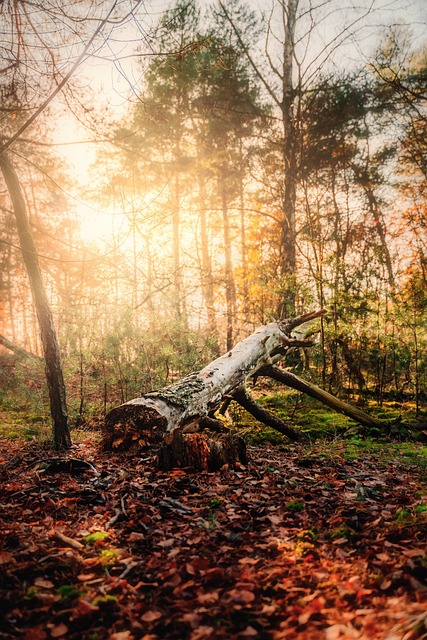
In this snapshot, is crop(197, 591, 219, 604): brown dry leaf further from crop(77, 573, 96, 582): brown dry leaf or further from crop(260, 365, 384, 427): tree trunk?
crop(260, 365, 384, 427): tree trunk

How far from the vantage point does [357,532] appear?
2.85 meters

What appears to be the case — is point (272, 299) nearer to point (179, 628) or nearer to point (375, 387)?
point (375, 387)

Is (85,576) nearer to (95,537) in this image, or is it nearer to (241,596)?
(95,537)

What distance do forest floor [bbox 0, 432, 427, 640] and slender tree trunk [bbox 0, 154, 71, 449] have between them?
119cm

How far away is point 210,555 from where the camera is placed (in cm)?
258

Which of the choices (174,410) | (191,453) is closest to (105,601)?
(191,453)

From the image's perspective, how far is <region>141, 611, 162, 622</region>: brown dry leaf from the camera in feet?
6.42

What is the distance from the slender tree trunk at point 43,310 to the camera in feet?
17.8

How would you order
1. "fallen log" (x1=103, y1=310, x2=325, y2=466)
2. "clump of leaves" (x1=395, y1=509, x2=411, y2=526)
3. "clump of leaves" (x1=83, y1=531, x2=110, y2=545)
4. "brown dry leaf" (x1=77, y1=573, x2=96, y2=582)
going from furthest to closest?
1. "fallen log" (x1=103, y1=310, x2=325, y2=466)
2. "clump of leaves" (x1=395, y1=509, x2=411, y2=526)
3. "clump of leaves" (x1=83, y1=531, x2=110, y2=545)
4. "brown dry leaf" (x1=77, y1=573, x2=96, y2=582)

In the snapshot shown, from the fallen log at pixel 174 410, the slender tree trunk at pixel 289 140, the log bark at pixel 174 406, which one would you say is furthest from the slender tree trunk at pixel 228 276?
the fallen log at pixel 174 410

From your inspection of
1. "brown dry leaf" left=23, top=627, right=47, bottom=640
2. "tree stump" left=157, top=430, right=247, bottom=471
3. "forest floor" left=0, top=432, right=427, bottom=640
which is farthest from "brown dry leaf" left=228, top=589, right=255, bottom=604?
"tree stump" left=157, top=430, right=247, bottom=471

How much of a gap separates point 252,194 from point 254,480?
17619 mm

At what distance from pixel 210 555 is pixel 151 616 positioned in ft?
2.26

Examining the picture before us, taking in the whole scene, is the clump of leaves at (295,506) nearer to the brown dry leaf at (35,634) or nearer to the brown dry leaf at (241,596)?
the brown dry leaf at (241,596)
